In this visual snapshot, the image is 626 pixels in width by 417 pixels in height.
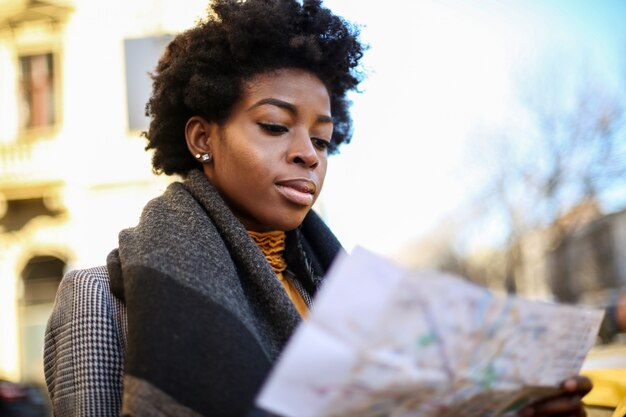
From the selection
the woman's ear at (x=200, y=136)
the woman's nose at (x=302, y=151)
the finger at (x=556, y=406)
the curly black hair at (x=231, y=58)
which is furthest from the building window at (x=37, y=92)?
the finger at (x=556, y=406)

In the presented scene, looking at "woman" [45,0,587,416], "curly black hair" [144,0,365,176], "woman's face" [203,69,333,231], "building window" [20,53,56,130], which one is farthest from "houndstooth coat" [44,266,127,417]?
"building window" [20,53,56,130]

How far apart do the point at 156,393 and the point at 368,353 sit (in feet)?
1.58

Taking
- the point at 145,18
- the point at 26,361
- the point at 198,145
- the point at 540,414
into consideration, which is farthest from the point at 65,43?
the point at 540,414

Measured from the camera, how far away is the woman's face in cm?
175

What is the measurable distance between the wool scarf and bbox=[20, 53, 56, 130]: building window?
1269 cm

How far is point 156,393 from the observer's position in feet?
4.42

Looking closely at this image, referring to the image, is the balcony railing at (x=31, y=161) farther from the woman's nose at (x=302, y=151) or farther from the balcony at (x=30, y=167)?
the woman's nose at (x=302, y=151)

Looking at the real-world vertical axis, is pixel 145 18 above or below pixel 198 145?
above

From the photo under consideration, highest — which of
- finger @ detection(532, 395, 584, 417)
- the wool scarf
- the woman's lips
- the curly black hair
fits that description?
the curly black hair

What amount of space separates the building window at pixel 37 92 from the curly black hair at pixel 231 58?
12.3 metres

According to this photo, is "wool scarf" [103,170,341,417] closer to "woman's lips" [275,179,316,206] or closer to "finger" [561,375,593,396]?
"woman's lips" [275,179,316,206]

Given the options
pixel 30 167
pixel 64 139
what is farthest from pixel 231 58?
pixel 30 167

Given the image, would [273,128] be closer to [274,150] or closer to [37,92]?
[274,150]

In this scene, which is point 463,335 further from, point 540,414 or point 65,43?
point 65,43
